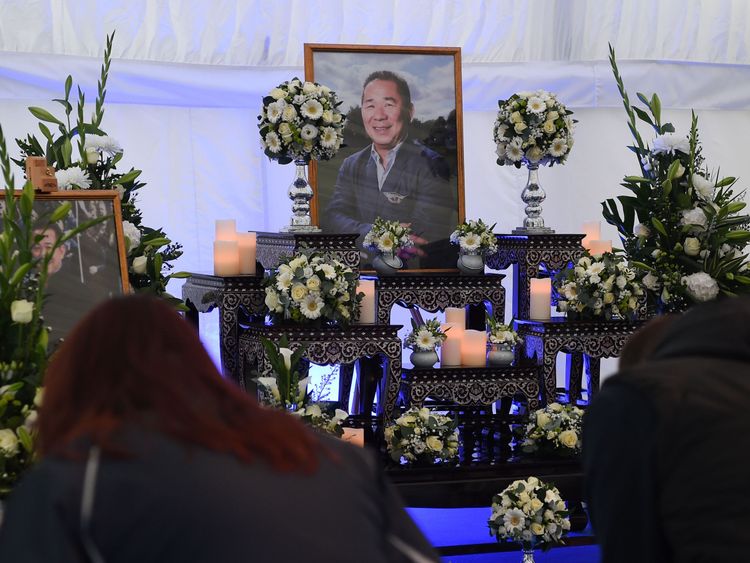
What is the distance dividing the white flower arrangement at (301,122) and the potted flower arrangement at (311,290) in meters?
0.56

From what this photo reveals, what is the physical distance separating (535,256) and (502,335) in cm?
52

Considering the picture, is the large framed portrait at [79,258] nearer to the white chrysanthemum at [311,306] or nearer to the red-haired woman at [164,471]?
the white chrysanthemum at [311,306]

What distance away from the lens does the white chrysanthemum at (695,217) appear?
507cm

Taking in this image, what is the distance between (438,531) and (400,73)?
7.69 feet

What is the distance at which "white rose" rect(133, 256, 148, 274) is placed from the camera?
4.10 metres

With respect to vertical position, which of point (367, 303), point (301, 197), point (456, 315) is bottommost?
point (456, 315)

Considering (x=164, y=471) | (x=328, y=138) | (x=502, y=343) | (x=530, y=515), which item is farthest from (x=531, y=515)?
(x=164, y=471)

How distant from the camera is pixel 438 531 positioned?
556 centimetres

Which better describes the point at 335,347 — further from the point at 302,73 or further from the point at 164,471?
the point at 164,471

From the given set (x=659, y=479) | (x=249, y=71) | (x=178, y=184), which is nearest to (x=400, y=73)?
(x=249, y=71)

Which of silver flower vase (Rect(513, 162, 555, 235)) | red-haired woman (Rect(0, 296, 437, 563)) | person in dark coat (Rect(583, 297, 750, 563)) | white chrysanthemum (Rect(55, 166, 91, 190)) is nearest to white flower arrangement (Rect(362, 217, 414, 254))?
silver flower vase (Rect(513, 162, 555, 235))

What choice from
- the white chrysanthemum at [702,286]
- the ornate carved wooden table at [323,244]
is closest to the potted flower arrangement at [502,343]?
the ornate carved wooden table at [323,244]

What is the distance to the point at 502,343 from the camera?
202 inches

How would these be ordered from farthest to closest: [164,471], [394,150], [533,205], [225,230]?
[533,205] → [394,150] → [225,230] → [164,471]
